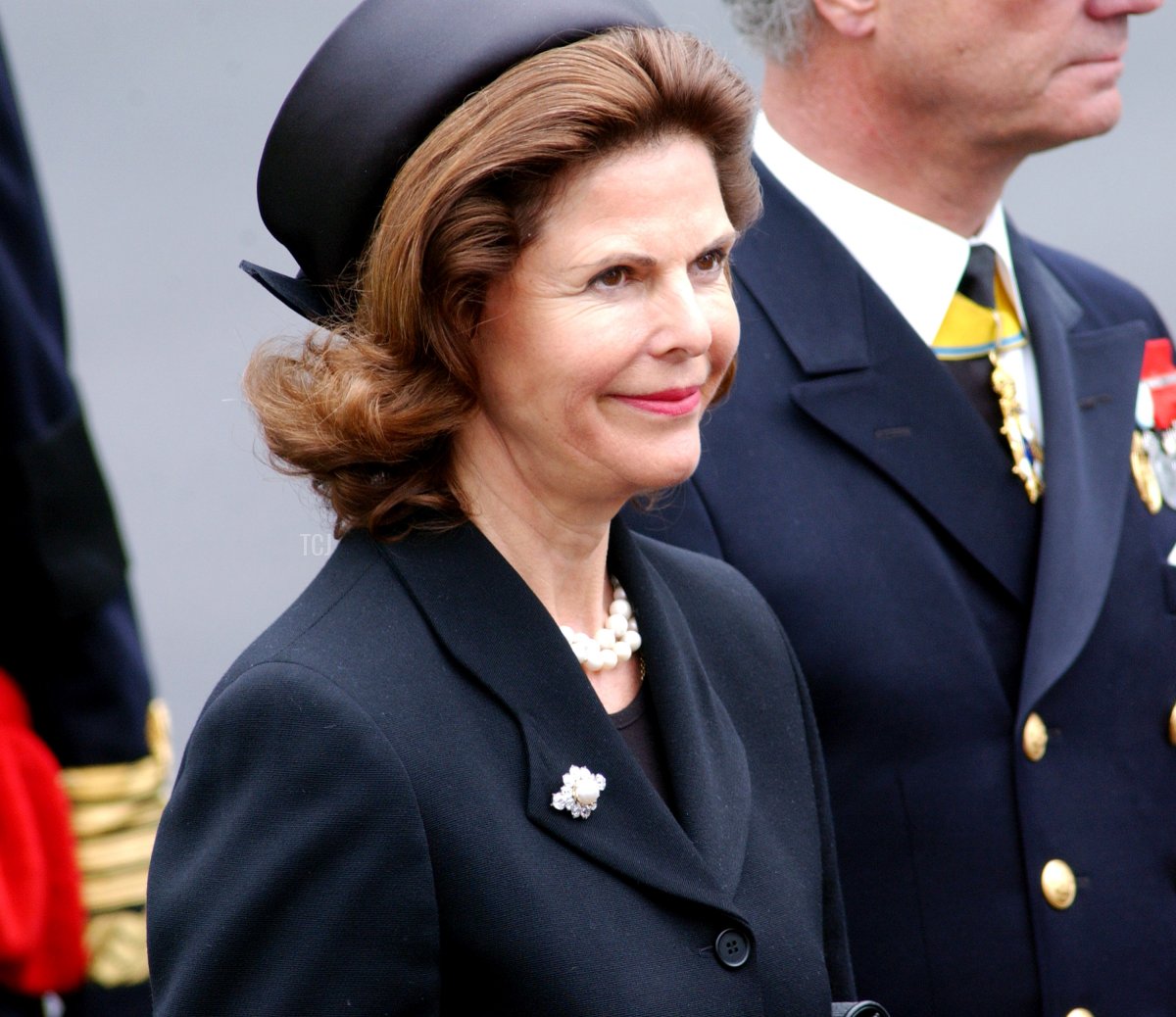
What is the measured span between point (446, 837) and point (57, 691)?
0.99 metres

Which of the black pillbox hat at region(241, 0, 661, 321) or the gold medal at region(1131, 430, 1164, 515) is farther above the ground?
the black pillbox hat at region(241, 0, 661, 321)

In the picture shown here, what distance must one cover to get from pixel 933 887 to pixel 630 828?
0.70 metres

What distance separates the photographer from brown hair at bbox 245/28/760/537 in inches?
78.3

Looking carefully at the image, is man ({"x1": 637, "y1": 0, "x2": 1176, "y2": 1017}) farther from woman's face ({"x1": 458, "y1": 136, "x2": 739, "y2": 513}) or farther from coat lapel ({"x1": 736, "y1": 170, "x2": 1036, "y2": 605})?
woman's face ({"x1": 458, "y1": 136, "x2": 739, "y2": 513})

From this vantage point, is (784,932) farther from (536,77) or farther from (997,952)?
(536,77)

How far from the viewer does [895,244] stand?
286 centimetres

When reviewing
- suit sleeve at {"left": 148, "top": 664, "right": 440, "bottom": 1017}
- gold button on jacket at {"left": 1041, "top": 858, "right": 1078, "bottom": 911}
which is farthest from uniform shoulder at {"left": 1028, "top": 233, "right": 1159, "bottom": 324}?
suit sleeve at {"left": 148, "top": 664, "right": 440, "bottom": 1017}

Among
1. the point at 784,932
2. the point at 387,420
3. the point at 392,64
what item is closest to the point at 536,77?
the point at 392,64

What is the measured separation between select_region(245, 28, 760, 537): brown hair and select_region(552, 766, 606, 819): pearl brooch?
32 cm

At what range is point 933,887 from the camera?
2.58 m

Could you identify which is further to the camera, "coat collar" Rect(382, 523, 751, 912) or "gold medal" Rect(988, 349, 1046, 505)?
"gold medal" Rect(988, 349, 1046, 505)

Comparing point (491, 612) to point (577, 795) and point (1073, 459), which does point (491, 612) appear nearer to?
point (577, 795)

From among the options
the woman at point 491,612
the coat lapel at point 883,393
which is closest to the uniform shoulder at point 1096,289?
the coat lapel at point 883,393

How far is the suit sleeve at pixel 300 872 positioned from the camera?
72.6 inches
